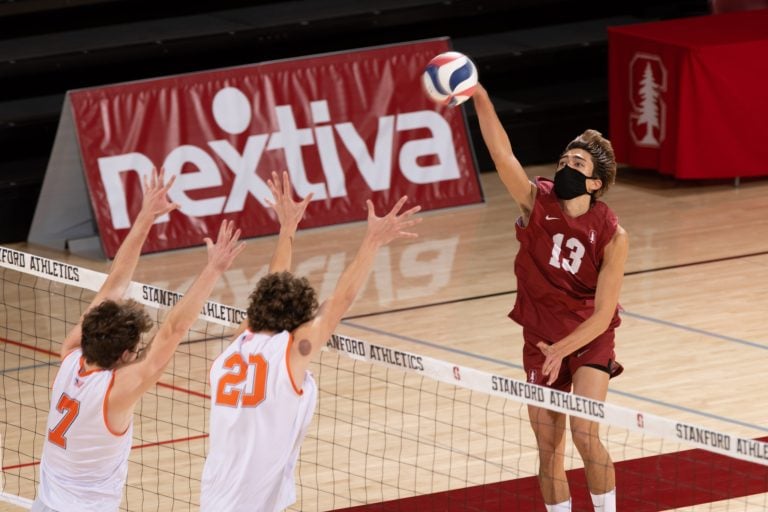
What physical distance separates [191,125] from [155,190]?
7214 millimetres

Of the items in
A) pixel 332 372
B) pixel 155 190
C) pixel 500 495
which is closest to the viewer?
pixel 155 190

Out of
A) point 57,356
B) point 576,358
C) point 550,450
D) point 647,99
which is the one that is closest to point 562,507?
point 550,450

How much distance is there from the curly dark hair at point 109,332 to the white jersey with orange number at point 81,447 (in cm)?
7

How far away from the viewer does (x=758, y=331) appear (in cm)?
1099

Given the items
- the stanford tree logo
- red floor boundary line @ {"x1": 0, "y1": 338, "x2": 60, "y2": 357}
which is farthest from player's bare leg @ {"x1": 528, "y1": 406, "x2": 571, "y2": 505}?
the stanford tree logo

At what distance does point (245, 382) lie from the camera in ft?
19.6

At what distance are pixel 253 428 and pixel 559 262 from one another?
201 centimetres

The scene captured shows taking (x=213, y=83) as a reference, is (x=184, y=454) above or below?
below

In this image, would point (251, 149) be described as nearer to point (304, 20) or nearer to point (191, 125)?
point (191, 125)

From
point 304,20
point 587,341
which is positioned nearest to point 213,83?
point 304,20

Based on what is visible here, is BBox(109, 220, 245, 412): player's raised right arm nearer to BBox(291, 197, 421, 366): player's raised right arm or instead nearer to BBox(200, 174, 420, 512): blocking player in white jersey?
BBox(200, 174, 420, 512): blocking player in white jersey

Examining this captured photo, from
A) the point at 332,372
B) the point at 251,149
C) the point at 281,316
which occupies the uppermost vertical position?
the point at 281,316

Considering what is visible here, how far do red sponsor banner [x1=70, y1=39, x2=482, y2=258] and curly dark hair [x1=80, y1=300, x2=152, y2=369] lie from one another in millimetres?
7612

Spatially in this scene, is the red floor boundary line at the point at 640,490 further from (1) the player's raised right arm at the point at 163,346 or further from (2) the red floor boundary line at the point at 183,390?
(1) the player's raised right arm at the point at 163,346
